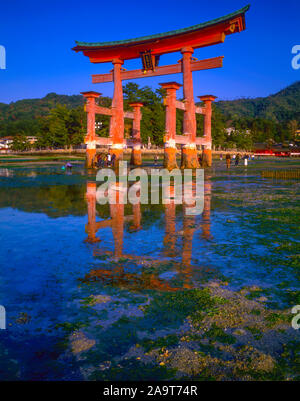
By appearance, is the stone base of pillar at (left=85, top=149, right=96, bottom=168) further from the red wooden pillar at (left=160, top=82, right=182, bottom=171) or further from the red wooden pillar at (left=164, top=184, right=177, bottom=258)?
the red wooden pillar at (left=164, top=184, right=177, bottom=258)

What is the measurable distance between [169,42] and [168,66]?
5.46ft

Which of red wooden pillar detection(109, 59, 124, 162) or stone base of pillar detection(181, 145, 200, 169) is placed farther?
red wooden pillar detection(109, 59, 124, 162)

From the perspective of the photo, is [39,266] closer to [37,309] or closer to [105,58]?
[37,309]

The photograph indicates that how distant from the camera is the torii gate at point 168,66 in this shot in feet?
70.9

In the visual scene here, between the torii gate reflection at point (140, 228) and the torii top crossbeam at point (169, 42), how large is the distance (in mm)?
16134

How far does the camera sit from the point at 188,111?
24.0m

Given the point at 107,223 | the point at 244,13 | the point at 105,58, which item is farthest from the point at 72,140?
the point at 107,223

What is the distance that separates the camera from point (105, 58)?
26.1 meters

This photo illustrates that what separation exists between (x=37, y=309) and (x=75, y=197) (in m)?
8.09

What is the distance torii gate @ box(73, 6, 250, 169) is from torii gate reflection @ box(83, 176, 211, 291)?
15.3 metres

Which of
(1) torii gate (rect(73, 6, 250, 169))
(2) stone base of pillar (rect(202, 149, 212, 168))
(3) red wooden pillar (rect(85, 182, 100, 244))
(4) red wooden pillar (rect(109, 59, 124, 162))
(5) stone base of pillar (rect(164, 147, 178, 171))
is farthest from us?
(2) stone base of pillar (rect(202, 149, 212, 168))

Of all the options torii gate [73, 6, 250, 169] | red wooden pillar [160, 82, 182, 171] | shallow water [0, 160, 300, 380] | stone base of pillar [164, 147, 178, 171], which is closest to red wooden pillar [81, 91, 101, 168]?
torii gate [73, 6, 250, 169]

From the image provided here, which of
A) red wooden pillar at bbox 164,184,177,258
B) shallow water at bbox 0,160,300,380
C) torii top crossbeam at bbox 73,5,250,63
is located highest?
torii top crossbeam at bbox 73,5,250,63

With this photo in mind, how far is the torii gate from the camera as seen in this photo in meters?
21.6
